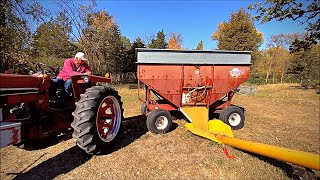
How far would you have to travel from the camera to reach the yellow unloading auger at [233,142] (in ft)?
8.61

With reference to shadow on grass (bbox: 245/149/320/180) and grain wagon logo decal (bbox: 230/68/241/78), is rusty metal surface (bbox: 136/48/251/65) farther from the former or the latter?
shadow on grass (bbox: 245/149/320/180)

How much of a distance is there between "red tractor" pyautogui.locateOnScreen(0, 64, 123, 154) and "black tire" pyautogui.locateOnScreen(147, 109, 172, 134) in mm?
1011

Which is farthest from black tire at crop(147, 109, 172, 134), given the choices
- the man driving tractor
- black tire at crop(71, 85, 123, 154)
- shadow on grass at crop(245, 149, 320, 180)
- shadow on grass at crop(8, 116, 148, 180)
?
shadow on grass at crop(245, 149, 320, 180)

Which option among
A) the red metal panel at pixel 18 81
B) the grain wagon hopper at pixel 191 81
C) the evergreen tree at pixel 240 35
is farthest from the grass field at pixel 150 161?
the evergreen tree at pixel 240 35

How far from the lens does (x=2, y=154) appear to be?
178 inches

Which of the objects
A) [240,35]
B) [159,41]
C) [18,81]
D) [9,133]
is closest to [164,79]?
[18,81]

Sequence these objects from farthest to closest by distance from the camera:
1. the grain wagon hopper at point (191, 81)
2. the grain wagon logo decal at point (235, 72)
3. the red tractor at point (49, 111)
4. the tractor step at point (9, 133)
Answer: the grain wagon logo decal at point (235, 72), the grain wagon hopper at point (191, 81), the red tractor at point (49, 111), the tractor step at point (9, 133)

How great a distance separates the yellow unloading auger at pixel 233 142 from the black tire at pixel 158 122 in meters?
0.57

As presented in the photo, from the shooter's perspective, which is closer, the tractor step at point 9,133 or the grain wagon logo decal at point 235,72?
the tractor step at point 9,133

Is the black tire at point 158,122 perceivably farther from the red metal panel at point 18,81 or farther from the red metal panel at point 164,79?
the red metal panel at point 18,81

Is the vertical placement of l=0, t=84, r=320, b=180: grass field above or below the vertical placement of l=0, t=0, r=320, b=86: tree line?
below

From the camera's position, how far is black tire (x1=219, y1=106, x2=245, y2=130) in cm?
642

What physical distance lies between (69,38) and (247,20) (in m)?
25.7

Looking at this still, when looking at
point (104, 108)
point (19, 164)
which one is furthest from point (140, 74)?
point (19, 164)
